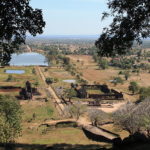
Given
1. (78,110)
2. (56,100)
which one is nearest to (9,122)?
(78,110)

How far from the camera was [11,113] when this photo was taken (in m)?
31.4

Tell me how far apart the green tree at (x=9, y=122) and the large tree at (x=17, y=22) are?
41.7ft

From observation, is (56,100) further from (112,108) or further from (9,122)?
(9,122)

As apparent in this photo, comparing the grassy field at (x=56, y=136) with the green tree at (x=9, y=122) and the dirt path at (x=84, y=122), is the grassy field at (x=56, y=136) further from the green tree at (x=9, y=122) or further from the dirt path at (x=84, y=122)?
the green tree at (x=9, y=122)

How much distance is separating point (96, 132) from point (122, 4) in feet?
68.5

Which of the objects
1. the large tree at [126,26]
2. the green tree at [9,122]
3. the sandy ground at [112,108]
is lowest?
the sandy ground at [112,108]

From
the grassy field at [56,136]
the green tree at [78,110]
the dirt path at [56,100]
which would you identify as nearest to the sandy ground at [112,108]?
the dirt path at [56,100]

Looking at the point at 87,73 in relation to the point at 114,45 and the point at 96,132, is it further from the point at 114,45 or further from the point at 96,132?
the point at 114,45

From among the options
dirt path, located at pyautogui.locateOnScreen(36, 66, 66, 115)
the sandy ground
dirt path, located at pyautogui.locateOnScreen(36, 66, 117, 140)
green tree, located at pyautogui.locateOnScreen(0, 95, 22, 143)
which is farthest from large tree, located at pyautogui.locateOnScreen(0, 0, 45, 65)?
the sandy ground

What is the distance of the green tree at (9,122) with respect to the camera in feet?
81.8

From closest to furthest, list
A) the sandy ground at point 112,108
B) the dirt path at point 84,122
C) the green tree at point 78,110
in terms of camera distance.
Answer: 1. the dirt path at point 84,122
2. the green tree at point 78,110
3. the sandy ground at point 112,108

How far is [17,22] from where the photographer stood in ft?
42.8

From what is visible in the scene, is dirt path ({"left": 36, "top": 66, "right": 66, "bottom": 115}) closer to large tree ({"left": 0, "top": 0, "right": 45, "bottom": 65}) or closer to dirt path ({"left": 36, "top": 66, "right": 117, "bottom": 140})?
dirt path ({"left": 36, "top": 66, "right": 117, "bottom": 140})

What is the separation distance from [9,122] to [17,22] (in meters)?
17.0
